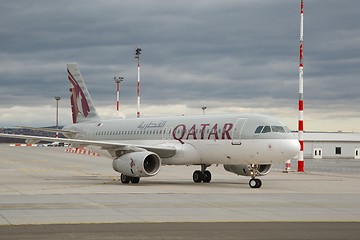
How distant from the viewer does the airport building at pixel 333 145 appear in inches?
3952

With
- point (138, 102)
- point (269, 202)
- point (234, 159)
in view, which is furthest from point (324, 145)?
point (269, 202)

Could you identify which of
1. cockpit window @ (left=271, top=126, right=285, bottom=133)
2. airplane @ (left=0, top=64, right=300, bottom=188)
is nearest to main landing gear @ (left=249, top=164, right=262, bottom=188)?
airplane @ (left=0, top=64, right=300, bottom=188)

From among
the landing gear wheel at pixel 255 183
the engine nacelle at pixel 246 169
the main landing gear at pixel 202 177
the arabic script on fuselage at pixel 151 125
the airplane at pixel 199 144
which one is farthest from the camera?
the arabic script on fuselage at pixel 151 125

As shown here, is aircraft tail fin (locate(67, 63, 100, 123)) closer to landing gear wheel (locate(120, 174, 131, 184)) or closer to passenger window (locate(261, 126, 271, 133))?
landing gear wheel (locate(120, 174, 131, 184))

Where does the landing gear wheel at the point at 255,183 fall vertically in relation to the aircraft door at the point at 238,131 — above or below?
below

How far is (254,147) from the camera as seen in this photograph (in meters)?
31.6

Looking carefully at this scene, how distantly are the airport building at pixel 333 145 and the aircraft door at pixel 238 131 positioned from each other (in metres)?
66.8

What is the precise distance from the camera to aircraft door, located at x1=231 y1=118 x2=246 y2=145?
32.3m

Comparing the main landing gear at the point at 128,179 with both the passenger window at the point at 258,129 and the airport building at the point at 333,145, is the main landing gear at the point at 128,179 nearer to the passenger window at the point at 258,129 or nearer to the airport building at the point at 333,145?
the passenger window at the point at 258,129

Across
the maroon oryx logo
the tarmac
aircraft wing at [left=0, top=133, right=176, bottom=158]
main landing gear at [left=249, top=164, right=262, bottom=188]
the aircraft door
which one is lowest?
the tarmac

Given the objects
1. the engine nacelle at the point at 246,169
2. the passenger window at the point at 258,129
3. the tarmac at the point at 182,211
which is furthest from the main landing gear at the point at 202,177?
the tarmac at the point at 182,211

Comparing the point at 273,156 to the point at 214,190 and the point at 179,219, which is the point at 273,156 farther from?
the point at 179,219

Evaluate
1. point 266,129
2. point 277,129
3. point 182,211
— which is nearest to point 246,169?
point 266,129

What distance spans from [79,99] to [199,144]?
42.4 ft
